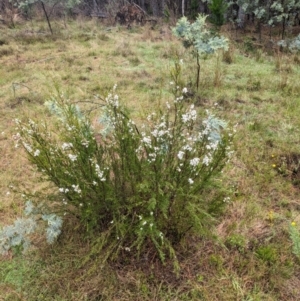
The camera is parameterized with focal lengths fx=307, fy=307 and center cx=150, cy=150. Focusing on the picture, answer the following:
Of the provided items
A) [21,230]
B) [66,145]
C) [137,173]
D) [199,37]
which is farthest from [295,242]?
[199,37]

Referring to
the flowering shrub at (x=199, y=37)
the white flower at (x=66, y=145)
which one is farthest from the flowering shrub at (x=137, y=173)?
the flowering shrub at (x=199, y=37)

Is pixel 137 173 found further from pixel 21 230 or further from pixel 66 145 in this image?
pixel 21 230

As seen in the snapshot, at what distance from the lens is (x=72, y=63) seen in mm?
6312

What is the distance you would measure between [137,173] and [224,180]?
1.13 metres

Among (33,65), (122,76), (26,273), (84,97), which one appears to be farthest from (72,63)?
(26,273)

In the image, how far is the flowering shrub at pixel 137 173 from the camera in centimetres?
196

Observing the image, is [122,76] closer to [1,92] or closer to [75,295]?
[1,92]

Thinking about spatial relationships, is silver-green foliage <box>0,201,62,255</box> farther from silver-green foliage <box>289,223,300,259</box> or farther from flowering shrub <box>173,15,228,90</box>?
flowering shrub <box>173,15,228,90</box>

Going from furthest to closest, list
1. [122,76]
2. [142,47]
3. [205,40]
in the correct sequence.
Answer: [142,47], [122,76], [205,40]

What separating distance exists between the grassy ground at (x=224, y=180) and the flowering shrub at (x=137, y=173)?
20 cm

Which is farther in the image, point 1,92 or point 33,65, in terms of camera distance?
point 33,65

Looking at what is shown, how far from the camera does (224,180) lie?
2971 mm

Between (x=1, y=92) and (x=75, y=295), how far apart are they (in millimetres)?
4100

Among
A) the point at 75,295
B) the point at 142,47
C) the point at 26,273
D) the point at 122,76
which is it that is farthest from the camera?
the point at 142,47
